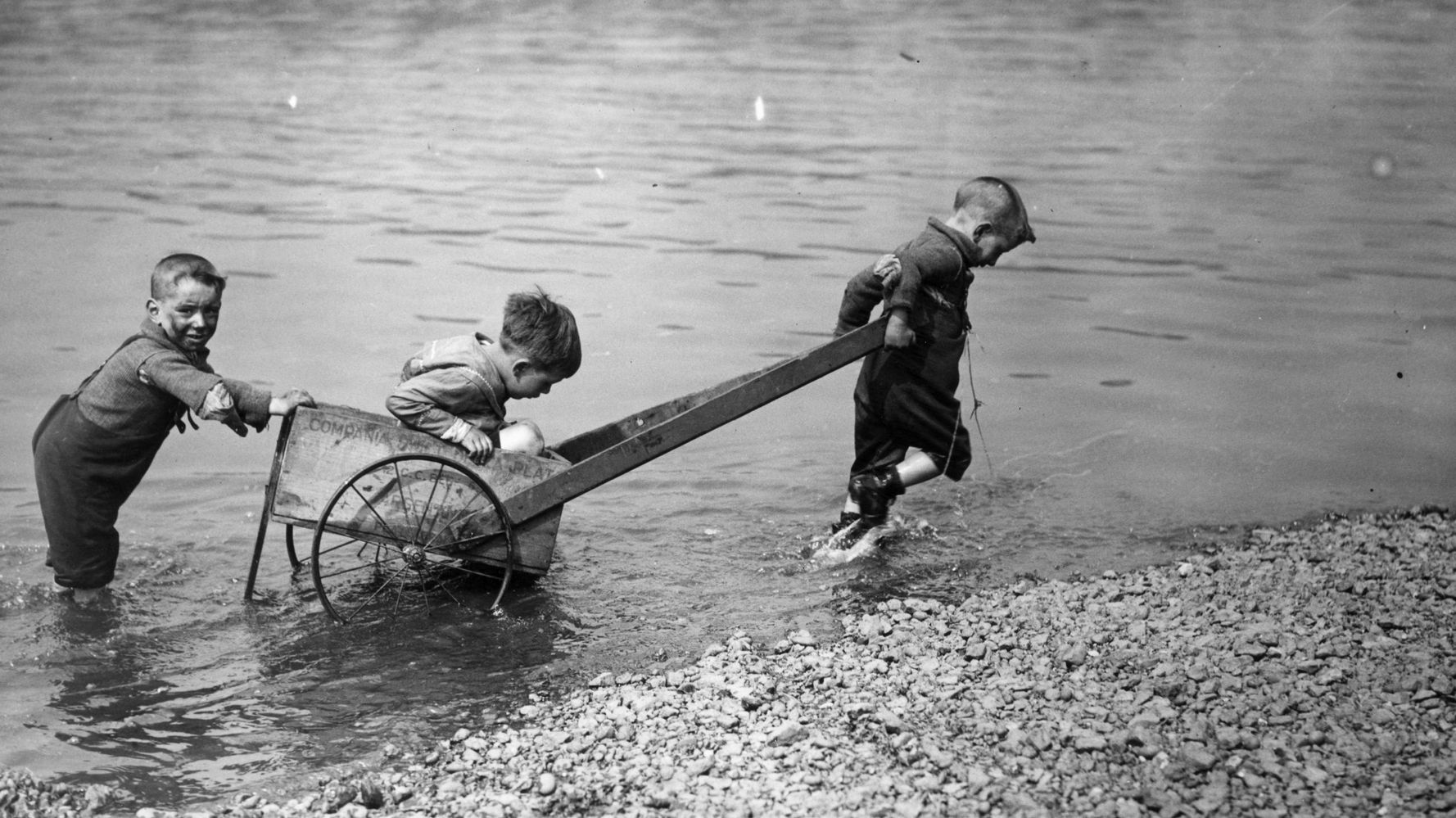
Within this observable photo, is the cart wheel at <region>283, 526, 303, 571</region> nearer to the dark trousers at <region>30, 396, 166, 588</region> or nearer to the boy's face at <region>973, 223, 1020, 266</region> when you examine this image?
the dark trousers at <region>30, 396, 166, 588</region>

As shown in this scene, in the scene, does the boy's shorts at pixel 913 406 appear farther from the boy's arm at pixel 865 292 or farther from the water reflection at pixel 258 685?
the water reflection at pixel 258 685

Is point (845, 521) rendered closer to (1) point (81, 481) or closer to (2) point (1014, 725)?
(2) point (1014, 725)

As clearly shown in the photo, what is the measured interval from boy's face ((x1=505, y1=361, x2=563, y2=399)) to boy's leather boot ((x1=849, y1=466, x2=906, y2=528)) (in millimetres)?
1551

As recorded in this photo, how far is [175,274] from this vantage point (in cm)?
530

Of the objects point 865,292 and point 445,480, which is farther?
point 865,292

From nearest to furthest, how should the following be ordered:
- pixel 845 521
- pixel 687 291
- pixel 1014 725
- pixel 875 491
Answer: pixel 1014 725 < pixel 875 491 < pixel 845 521 < pixel 687 291

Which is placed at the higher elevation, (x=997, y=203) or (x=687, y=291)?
(x=997, y=203)

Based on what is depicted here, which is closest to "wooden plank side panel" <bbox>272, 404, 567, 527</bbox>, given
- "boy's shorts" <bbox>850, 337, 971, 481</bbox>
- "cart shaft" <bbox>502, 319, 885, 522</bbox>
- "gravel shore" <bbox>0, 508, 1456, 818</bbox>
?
"cart shaft" <bbox>502, 319, 885, 522</bbox>

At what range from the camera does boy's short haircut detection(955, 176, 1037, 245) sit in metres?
5.95

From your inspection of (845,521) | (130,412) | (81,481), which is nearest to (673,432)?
(845,521)

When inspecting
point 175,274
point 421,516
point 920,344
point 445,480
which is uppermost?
point 175,274

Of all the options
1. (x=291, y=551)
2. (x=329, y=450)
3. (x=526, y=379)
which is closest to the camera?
(x=329, y=450)

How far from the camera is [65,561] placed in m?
5.79

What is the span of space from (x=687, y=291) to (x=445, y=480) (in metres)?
6.39
